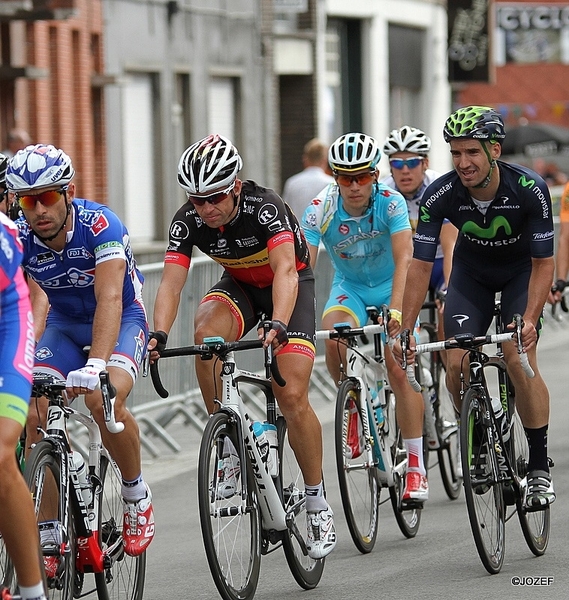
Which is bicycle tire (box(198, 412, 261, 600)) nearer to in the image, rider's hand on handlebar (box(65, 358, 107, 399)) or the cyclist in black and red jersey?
the cyclist in black and red jersey

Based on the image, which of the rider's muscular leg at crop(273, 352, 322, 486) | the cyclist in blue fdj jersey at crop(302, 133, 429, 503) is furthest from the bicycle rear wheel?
the rider's muscular leg at crop(273, 352, 322, 486)

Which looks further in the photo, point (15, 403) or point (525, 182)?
point (525, 182)

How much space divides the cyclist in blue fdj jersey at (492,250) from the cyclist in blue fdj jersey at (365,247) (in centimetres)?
60

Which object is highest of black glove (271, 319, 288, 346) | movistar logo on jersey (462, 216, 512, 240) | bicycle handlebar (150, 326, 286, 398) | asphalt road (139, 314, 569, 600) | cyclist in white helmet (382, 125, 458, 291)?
cyclist in white helmet (382, 125, 458, 291)

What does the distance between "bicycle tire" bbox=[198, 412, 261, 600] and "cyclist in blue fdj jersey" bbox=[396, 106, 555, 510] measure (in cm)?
113

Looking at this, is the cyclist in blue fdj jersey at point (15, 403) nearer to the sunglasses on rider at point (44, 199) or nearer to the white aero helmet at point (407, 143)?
the sunglasses on rider at point (44, 199)

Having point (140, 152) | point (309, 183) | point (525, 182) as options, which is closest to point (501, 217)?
point (525, 182)

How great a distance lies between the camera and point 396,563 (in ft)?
26.3

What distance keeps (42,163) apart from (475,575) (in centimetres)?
Result: 274

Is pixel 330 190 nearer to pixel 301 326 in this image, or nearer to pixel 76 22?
pixel 301 326

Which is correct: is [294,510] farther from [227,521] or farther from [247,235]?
[247,235]

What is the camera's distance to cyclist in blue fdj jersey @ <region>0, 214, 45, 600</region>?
539 cm

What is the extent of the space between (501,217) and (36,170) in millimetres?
2442

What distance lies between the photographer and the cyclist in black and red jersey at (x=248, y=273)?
7.25m
